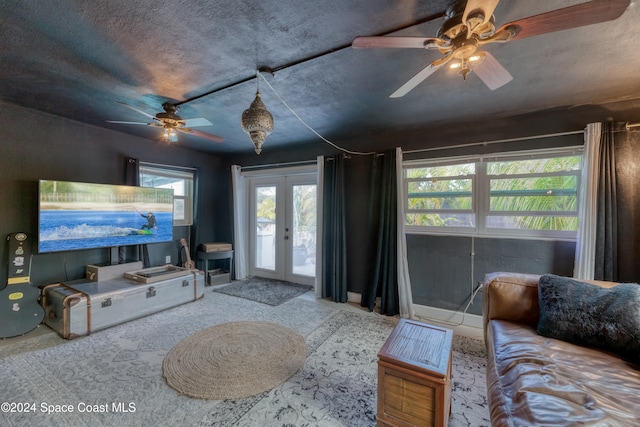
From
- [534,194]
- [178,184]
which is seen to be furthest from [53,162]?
[534,194]

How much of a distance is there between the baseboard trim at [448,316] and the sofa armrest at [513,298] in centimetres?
109

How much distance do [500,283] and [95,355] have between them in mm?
3511

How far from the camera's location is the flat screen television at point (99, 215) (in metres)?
2.81

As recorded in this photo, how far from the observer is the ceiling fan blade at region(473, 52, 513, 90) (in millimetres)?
1447

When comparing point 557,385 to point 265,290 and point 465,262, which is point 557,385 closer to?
point 465,262

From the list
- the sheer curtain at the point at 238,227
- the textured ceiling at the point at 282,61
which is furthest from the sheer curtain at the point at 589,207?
the sheer curtain at the point at 238,227

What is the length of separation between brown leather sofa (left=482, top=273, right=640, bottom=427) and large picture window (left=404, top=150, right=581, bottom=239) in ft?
3.77

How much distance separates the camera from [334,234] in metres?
3.78

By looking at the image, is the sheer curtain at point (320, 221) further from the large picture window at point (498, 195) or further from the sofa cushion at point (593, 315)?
the sofa cushion at point (593, 315)

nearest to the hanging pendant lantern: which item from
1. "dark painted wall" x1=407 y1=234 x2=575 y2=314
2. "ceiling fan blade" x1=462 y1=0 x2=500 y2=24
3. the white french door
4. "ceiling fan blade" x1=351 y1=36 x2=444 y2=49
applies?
"ceiling fan blade" x1=351 y1=36 x2=444 y2=49

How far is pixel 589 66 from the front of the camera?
6.10ft

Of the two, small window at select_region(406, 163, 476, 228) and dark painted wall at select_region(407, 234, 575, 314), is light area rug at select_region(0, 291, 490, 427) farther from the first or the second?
small window at select_region(406, 163, 476, 228)

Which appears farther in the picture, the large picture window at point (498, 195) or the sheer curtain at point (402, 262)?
the sheer curtain at point (402, 262)

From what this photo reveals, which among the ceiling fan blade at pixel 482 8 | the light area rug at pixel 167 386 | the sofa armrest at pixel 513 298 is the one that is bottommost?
the light area rug at pixel 167 386
